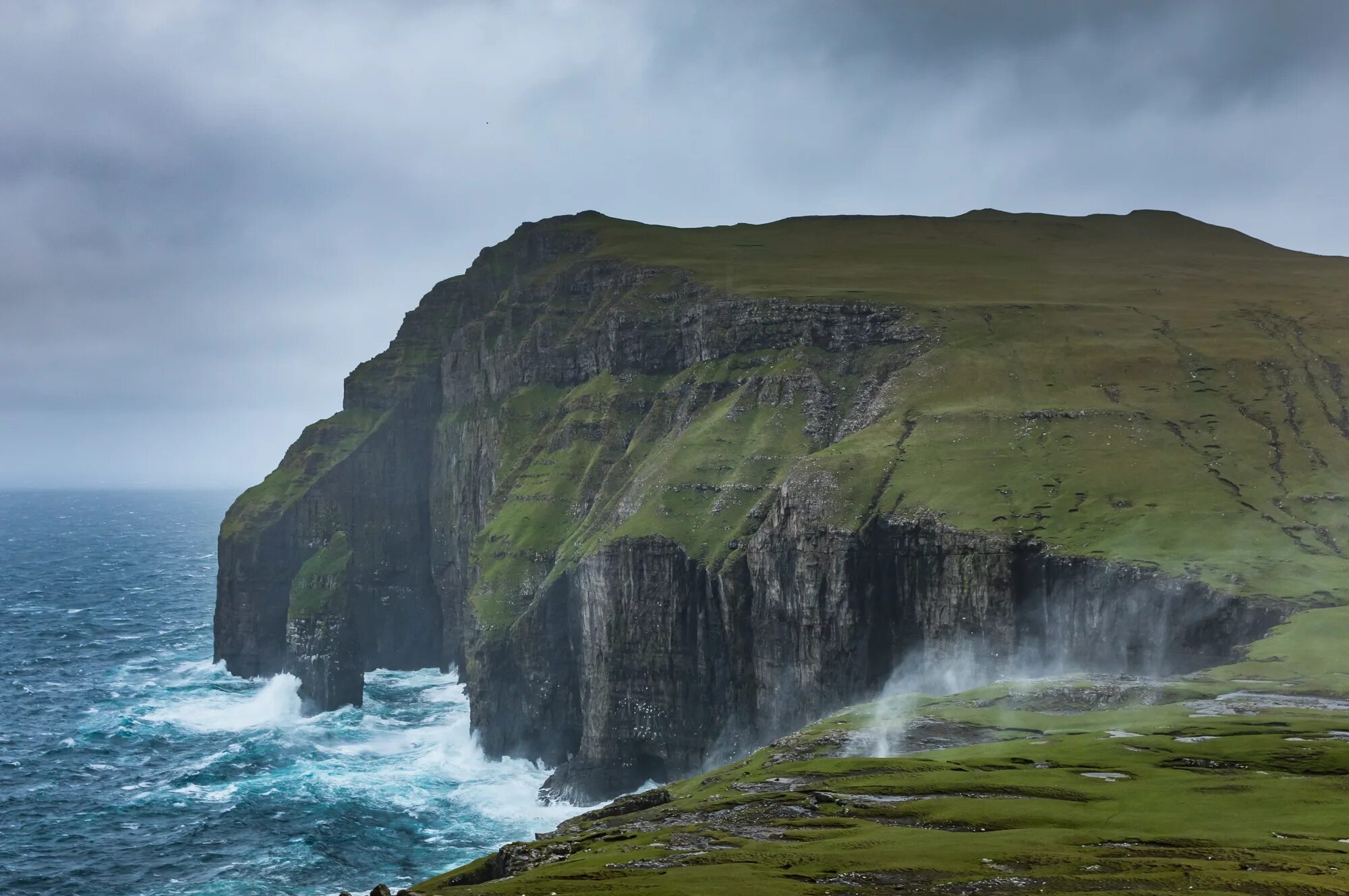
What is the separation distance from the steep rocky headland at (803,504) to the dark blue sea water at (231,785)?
848 cm

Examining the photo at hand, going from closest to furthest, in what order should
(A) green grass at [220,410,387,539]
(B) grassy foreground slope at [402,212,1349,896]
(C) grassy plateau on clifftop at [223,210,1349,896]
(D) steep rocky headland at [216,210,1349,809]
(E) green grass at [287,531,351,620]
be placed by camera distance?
(B) grassy foreground slope at [402,212,1349,896], (C) grassy plateau on clifftop at [223,210,1349,896], (D) steep rocky headland at [216,210,1349,809], (E) green grass at [287,531,351,620], (A) green grass at [220,410,387,539]

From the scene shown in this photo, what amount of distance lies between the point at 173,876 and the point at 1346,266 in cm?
19030

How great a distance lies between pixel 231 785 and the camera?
128 metres

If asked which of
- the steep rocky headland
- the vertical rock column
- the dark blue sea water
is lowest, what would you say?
the dark blue sea water

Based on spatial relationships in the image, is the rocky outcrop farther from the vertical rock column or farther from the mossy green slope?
the vertical rock column

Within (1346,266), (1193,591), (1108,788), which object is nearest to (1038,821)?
(1108,788)

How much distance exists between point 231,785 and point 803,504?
69.2m

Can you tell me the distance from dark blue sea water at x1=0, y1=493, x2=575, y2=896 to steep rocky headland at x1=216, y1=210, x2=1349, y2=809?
27.8ft

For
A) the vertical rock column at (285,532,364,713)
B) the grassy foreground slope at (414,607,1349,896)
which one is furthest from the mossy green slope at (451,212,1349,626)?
the vertical rock column at (285,532,364,713)

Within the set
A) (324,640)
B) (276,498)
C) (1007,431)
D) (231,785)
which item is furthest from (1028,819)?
(276,498)

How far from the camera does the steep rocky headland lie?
11056 centimetres

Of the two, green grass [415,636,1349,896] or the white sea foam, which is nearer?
green grass [415,636,1349,896]

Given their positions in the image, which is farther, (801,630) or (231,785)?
(231,785)

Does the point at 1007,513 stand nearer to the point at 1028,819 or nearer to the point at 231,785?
the point at 1028,819
